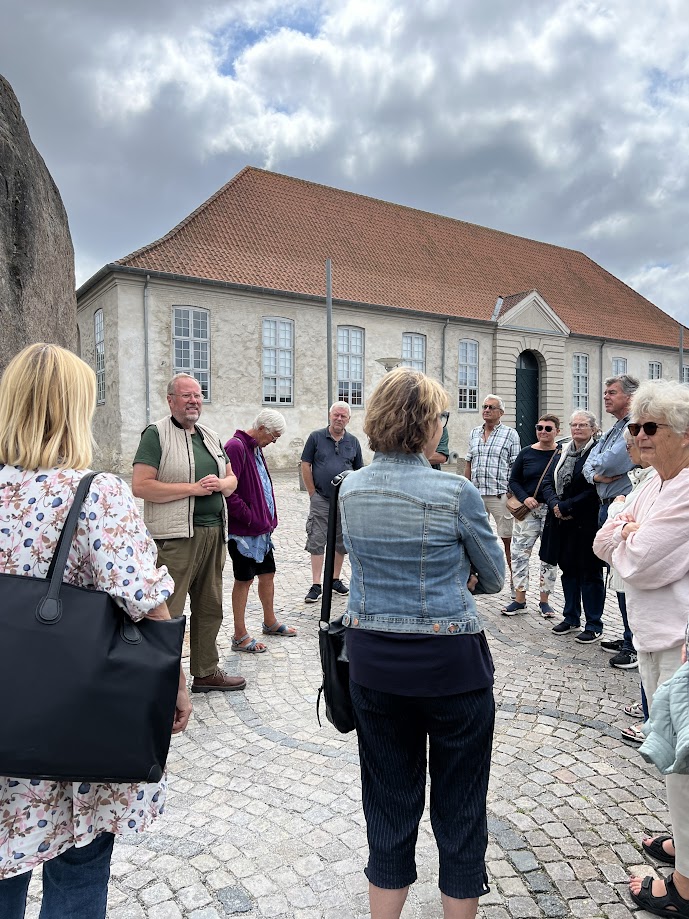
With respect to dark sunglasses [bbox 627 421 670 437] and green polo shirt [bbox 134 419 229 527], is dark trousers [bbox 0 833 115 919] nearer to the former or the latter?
dark sunglasses [bbox 627 421 670 437]

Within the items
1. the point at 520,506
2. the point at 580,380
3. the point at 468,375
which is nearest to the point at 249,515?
the point at 520,506

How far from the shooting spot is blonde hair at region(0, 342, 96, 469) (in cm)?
165

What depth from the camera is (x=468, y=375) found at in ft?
87.6

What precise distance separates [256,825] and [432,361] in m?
23.5

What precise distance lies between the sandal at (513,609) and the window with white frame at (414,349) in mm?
19317

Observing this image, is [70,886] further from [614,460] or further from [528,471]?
[528,471]

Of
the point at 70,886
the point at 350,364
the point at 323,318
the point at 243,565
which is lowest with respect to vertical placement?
the point at 70,886

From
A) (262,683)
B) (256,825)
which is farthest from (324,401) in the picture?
(256,825)

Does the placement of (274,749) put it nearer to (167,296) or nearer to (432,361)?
(167,296)

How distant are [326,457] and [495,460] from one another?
6.10 ft

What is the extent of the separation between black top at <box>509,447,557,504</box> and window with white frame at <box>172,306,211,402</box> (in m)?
15.4

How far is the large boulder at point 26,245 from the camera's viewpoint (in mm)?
3908

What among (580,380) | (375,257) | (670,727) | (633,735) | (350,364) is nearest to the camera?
(670,727)

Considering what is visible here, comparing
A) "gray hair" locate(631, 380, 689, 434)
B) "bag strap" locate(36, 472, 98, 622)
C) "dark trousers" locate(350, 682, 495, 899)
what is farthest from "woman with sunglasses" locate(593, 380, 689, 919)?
"bag strap" locate(36, 472, 98, 622)
